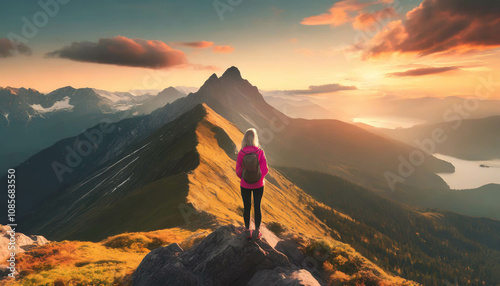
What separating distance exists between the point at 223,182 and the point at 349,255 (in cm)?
6147

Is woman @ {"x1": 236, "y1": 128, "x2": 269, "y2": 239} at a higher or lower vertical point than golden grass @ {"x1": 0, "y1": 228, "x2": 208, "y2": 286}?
higher

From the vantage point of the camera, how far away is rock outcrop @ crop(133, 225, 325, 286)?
13083 millimetres

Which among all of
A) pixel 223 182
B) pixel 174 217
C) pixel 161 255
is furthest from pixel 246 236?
pixel 223 182

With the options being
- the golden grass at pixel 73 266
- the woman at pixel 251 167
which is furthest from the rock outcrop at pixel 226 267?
the woman at pixel 251 167

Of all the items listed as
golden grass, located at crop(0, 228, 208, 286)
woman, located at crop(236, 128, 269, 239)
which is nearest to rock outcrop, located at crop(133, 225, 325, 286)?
golden grass, located at crop(0, 228, 208, 286)

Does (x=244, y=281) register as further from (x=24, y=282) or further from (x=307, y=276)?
(x=24, y=282)

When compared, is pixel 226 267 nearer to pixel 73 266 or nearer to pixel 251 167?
pixel 251 167

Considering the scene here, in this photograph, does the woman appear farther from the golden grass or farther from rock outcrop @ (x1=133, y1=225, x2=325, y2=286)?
the golden grass

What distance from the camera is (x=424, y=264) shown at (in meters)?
193

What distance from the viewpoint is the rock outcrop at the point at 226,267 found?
42.9 ft

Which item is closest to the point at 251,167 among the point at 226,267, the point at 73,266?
the point at 226,267

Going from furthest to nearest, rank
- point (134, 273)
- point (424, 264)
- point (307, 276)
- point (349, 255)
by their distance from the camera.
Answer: point (424, 264)
point (349, 255)
point (134, 273)
point (307, 276)

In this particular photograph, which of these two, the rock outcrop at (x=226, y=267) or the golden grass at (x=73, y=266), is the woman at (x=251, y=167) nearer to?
the rock outcrop at (x=226, y=267)

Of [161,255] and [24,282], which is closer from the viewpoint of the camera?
[24,282]
